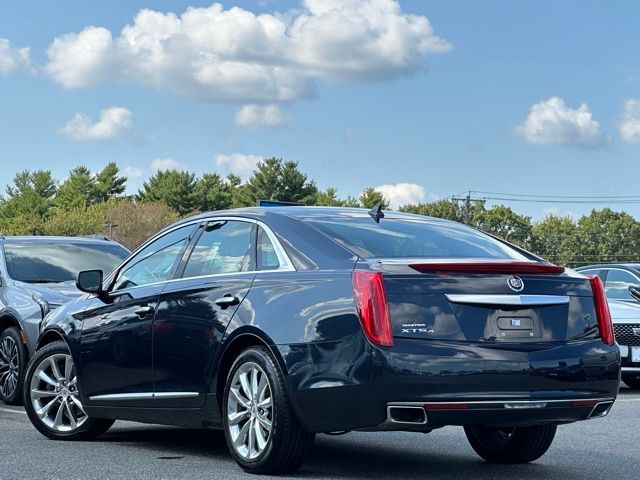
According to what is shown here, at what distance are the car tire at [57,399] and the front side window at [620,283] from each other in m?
9.44

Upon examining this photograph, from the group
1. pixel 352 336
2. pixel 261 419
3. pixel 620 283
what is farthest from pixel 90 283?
pixel 620 283

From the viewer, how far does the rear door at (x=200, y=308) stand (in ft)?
23.7

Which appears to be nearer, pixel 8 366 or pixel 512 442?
pixel 512 442

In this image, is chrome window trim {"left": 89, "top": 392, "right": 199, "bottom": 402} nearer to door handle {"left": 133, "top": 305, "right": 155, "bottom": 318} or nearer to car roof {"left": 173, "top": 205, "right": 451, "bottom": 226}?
door handle {"left": 133, "top": 305, "right": 155, "bottom": 318}

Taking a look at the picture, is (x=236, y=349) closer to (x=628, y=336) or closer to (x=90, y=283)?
(x=90, y=283)

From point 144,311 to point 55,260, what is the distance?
555 centimetres

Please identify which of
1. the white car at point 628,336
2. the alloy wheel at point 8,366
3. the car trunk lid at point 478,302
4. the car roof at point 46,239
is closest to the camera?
the car trunk lid at point 478,302

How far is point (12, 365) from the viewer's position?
12.2 meters

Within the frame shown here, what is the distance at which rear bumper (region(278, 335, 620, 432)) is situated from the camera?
619 cm

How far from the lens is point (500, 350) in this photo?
631 centimetres

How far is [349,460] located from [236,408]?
1036mm

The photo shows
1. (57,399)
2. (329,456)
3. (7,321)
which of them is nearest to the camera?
(329,456)

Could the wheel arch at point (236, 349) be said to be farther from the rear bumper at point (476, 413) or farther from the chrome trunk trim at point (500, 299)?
the chrome trunk trim at point (500, 299)

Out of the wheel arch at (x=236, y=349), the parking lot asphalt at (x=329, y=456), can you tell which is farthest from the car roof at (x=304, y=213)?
the parking lot asphalt at (x=329, y=456)
